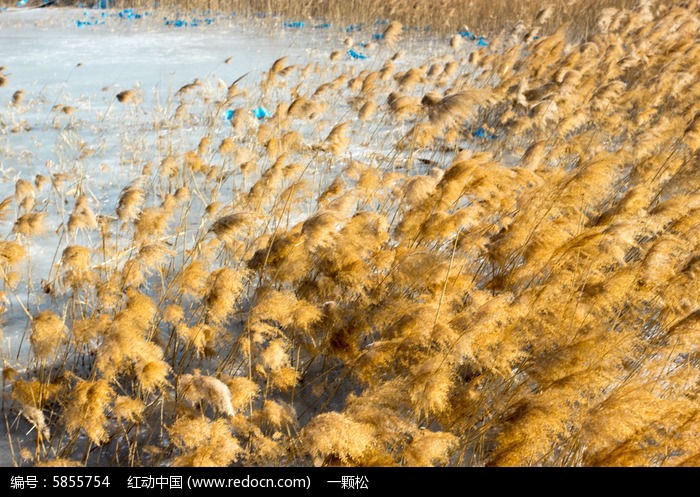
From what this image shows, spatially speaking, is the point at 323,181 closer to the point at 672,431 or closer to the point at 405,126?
the point at 405,126

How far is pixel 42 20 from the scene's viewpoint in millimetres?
10789

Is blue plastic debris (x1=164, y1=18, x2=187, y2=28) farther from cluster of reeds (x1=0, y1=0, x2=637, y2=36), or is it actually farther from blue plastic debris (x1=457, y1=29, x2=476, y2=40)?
blue plastic debris (x1=457, y1=29, x2=476, y2=40)

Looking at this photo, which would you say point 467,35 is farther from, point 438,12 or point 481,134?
point 481,134

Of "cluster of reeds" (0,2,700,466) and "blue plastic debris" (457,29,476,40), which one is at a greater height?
"blue plastic debris" (457,29,476,40)

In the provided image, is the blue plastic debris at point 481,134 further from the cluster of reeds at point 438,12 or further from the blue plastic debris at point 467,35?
the blue plastic debris at point 467,35

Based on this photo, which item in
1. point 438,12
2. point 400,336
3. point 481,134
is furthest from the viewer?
point 438,12

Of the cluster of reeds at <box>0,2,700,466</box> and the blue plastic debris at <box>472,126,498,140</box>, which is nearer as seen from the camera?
the cluster of reeds at <box>0,2,700,466</box>

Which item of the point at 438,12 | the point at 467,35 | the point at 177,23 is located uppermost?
the point at 438,12

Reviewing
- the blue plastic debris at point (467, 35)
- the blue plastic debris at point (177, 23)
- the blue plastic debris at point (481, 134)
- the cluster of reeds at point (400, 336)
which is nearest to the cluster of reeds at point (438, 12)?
the blue plastic debris at point (467, 35)

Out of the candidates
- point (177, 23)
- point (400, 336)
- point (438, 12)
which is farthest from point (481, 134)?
point (177, 23)

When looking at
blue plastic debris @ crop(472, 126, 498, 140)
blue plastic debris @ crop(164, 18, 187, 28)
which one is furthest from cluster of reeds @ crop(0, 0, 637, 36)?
blue plastic debris @ crop(472, 126, 498, 140)

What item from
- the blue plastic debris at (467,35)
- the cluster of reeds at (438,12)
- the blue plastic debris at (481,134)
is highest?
the cluster of reeds at (438,12)

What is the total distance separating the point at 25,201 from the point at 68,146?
2185mm

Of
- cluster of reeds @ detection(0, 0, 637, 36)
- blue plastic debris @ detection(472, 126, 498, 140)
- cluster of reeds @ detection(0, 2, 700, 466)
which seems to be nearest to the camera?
cluster of reeds @ detection(0, 2, 700, 466)
